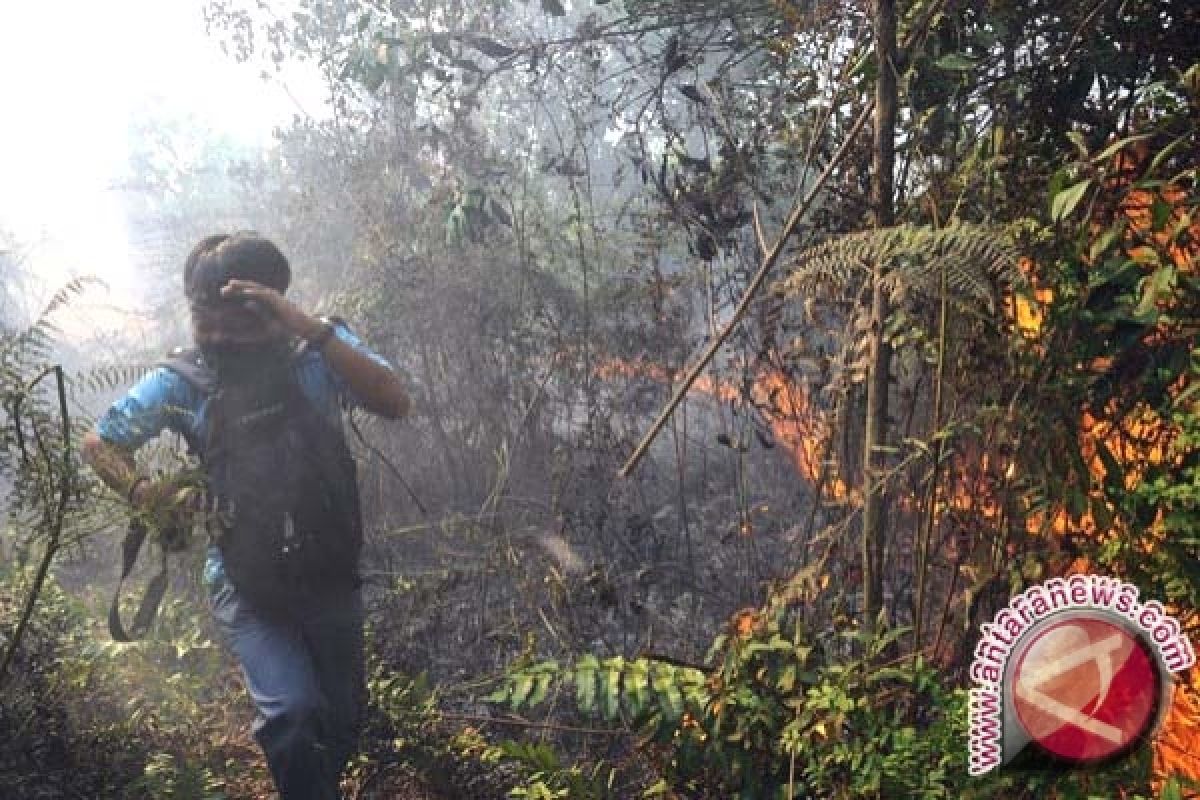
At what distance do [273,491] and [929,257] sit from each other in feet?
6.02

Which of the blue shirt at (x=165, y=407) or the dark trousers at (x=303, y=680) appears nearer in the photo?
the dark trousers at (x=303, y=680)

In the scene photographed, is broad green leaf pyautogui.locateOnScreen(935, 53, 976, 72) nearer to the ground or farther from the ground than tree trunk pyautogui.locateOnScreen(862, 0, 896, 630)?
farther from the ground

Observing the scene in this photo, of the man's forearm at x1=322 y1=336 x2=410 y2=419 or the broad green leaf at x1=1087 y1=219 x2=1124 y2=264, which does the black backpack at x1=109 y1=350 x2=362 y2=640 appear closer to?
the man's forearm at x1=322 y1=336 x2=410 y2=419

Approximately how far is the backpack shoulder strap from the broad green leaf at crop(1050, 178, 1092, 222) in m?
2.17

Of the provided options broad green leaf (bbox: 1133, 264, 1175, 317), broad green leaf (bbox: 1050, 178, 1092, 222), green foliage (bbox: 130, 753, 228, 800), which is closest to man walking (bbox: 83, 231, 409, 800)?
green foliage (bbox: 130, 753, 228, 800)

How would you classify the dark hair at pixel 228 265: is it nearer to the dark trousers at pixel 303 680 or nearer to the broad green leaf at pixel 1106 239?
the dark trousers at pixel 303 680

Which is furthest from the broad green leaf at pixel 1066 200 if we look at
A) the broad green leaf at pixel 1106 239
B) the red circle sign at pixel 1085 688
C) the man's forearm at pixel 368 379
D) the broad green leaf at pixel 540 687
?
the man's forearm at pixel 368 379

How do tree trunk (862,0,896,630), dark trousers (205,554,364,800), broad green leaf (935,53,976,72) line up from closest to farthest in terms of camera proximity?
tree trunk (862,0,896,630)
broad green leaf (935,53,976,72)
dark trousers (205,554,364,800)

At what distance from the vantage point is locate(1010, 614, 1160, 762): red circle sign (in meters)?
1.33

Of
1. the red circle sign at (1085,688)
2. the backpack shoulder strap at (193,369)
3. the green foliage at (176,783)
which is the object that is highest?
the backpack shoulder strap at (193,369)

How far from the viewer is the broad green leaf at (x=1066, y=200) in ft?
4.82

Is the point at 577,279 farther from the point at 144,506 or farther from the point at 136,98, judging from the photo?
the point at 136,98

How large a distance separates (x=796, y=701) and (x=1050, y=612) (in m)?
0.52

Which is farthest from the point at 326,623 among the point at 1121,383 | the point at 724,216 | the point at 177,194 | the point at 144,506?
the point at 177,194
